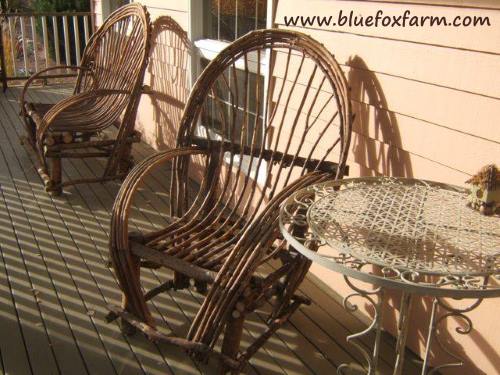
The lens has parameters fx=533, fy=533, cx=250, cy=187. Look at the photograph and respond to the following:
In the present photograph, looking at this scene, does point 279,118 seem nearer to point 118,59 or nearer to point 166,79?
point 166,79

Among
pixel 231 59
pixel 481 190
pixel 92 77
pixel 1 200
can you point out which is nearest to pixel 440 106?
pixel 481 190

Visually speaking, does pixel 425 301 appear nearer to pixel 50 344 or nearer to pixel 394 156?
pixel 394 156

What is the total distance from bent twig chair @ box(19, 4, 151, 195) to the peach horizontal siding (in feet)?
5.90

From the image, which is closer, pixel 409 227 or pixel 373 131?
pixel 409 227

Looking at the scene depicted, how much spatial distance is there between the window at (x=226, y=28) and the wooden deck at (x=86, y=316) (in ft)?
2.64

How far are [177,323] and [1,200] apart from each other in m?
1.77

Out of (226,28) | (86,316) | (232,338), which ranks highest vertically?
(226,28)

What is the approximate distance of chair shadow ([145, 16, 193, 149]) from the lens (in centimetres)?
370

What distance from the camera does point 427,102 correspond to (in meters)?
1.87

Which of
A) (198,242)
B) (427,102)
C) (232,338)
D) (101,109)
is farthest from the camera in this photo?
(101,109)

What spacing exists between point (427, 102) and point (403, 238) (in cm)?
68

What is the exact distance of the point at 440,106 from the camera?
5.99ft

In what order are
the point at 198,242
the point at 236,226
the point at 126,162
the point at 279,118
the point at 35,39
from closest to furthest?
the point at 198,242
the point at 236,226
the point at 279,118
the point at 126,162
the point at 35,39

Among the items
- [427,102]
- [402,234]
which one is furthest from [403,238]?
[427,102]
